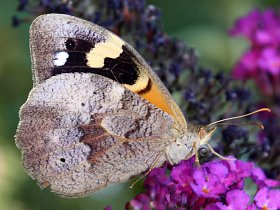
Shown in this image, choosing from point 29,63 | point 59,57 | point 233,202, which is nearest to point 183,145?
point 233,202

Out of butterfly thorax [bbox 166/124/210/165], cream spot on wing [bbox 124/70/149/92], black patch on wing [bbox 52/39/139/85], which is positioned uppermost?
black patch on wing [bbox 52/39/139/85]

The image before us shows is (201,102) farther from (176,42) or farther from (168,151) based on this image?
(168,151)

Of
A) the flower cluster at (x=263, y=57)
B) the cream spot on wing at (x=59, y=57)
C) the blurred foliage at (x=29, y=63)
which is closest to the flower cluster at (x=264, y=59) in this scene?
the flower cluster at (x=263, y=57)

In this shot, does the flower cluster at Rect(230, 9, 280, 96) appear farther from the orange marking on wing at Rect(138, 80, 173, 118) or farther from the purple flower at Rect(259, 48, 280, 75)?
the orange marking on wing at Rect(138, 80, 173, 118)

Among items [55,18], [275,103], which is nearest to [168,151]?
[55,18]

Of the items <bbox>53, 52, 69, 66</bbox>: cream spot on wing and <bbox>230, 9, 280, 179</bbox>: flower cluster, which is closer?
<bbox>53, 52, 69, 66</bbox>: cream spot on wing

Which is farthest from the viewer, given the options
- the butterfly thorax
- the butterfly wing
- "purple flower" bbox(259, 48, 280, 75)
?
"purple flower" bbox(259, 48, 280, 75)

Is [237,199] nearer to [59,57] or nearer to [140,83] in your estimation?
[140,83]

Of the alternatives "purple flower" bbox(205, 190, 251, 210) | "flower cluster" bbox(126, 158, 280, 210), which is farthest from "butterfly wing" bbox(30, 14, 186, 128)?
"purple flower" bbox(205, 190, 251, 210)
